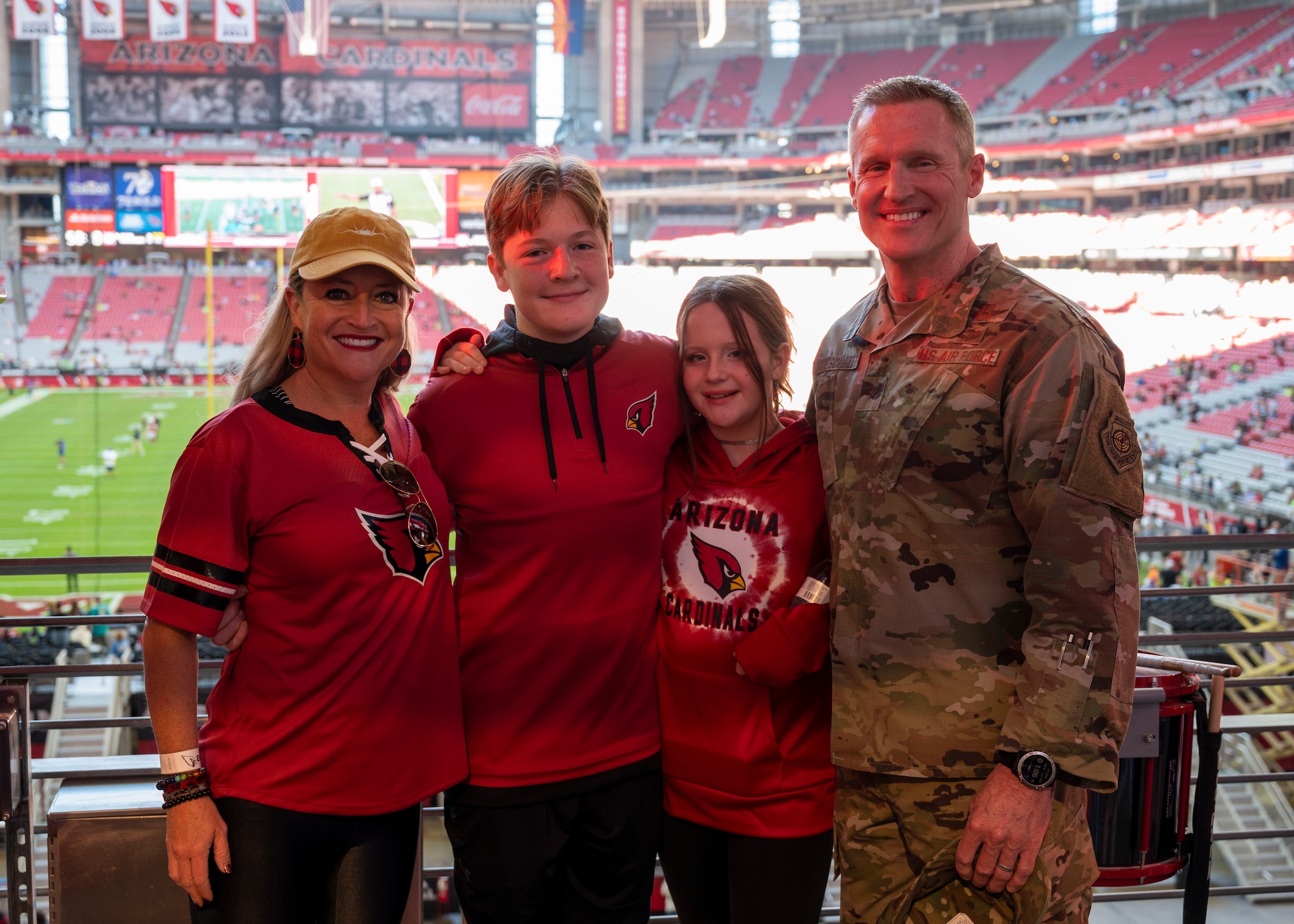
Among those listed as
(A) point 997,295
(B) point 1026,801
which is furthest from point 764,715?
(A) point 997,295

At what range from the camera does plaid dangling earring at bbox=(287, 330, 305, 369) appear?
181 centimetres

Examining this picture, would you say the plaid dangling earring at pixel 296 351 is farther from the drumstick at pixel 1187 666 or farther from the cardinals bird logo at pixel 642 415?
the drumstick at pixel 1187 666

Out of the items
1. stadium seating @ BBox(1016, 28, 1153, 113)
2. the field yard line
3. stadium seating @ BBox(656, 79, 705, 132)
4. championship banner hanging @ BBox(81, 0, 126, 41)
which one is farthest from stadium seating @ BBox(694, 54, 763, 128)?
the field yard line

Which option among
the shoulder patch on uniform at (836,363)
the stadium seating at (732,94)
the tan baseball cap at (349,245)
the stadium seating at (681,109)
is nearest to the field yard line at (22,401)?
the tan baseball cap at (349,245)

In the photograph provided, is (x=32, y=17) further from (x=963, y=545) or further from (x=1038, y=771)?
(x=1038, y=771)

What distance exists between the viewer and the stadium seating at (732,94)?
134 feet

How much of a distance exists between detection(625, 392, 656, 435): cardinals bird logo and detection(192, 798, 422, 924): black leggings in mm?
772

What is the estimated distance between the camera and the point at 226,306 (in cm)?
3225

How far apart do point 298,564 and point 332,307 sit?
426mm

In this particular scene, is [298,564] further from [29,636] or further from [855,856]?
[29,636]

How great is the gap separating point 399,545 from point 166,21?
28.0 meters

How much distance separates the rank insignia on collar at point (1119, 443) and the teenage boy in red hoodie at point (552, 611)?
0.77m

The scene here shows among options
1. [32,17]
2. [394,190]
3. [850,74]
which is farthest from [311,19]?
[850,74]

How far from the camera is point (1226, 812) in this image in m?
5.93
